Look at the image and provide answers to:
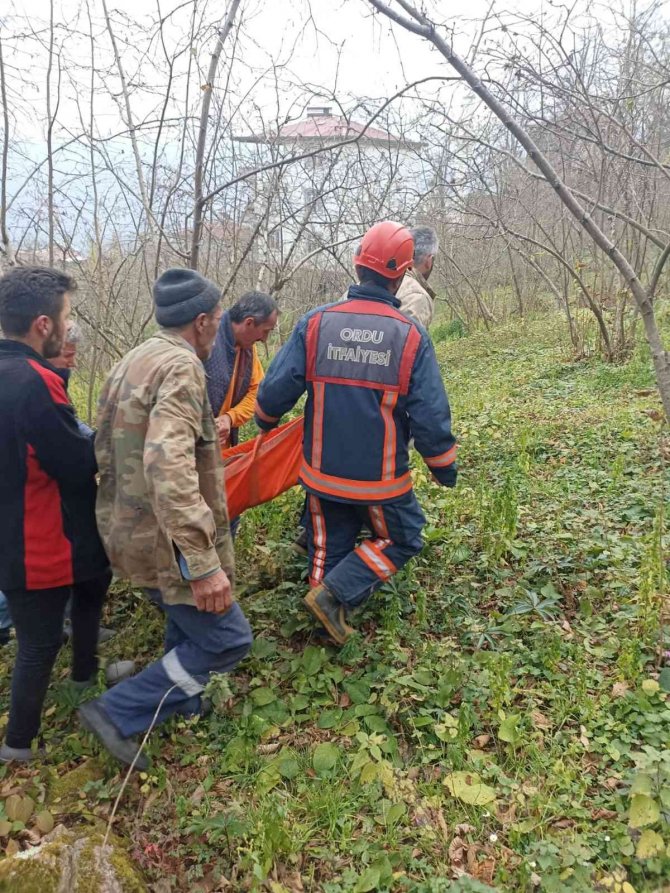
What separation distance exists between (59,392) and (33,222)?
329 cm

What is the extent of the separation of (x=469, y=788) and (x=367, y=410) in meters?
1.59

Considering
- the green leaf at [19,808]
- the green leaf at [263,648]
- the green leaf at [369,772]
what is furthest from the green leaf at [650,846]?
the green leaf at [19,808]

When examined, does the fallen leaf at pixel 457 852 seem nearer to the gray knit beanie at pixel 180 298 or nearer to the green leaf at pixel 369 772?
the green leaf at pixel 369 772

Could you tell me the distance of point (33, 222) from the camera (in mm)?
4766

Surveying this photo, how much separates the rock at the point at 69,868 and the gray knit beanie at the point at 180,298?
1802mm

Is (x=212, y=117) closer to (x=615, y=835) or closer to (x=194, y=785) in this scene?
(x=194, y=785)

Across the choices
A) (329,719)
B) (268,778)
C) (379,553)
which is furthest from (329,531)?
(268,778)

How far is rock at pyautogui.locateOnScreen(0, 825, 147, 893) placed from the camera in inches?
71.0

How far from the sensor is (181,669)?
7.63ft

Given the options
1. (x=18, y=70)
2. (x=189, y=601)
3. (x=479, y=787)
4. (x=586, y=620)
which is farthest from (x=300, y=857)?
(x=18, y=70)

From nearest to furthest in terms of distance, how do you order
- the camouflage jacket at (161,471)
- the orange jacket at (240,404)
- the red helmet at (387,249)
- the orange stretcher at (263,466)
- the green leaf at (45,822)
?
the camouflage jacket at (161,471)
the green leaf at (45,822)
the red helmet at (387,249)
the orange stretcher at (263,466)
the orange jacket at (240,404)

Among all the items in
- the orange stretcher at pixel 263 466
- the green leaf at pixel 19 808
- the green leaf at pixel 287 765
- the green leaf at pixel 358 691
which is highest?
the orange stretcher at pixel 263 466

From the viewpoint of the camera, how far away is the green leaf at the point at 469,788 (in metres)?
2.17

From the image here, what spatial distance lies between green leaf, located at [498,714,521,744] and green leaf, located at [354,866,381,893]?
71 cm
